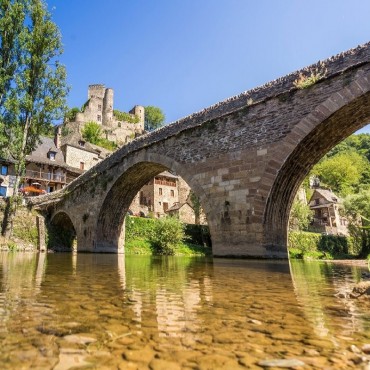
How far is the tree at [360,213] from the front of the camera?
36094 mm

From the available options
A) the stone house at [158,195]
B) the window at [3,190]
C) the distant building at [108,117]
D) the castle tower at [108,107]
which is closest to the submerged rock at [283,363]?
the window at [3,190]

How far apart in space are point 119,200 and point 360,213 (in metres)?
31.7

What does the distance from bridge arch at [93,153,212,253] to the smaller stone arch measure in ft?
21.5

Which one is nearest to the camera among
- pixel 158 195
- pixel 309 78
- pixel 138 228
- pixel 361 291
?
pixel 361 291

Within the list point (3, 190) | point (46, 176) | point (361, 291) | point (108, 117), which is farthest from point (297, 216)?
point (108, 117)

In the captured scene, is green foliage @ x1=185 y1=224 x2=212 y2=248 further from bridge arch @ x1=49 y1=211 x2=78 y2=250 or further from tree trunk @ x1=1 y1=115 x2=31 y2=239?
tree trunk @ x1=1 y1=115 x2=31 y2=239

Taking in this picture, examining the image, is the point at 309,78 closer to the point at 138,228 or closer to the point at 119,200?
the point at 119,200

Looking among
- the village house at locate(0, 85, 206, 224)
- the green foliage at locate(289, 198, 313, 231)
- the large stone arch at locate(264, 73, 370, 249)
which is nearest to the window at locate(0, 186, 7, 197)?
the village house at locate(0, 85, 206, 224)

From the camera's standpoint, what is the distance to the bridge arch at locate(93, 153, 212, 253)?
16.8 m

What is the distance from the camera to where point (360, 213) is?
128 feet

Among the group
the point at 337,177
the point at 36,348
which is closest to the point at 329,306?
the point at 36,348

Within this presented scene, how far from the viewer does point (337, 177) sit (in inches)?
3039

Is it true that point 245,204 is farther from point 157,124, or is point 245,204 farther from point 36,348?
point 157,124

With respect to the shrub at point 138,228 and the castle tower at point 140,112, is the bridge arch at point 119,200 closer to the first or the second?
the shrub at point 138,228
